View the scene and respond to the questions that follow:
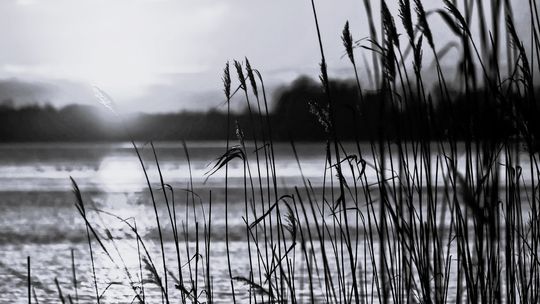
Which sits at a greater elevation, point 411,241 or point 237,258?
point 411,241

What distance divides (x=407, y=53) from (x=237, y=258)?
4630mm

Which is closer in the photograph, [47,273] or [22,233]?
[47,273]

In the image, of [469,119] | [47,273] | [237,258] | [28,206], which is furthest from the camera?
[28,206]

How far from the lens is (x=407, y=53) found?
194 centimetres

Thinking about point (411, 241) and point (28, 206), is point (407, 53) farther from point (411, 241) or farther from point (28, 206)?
point (28, 206)

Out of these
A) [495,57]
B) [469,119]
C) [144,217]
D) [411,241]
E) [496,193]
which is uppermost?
[495,57]

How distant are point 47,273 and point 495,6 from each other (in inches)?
178

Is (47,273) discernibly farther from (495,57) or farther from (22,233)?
(495,57)

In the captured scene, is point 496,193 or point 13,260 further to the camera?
point 13,260

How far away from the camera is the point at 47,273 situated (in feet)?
18.4

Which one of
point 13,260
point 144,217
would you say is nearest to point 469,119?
point 13,260

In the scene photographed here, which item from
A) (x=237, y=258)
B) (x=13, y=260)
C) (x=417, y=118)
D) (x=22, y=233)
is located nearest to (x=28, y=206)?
(x=22, y=233)

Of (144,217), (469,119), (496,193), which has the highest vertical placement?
(469,119)

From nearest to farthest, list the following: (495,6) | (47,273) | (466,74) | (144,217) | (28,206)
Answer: (495,6) → (466,74) → (47,273) → (144,217) → (28,206)
